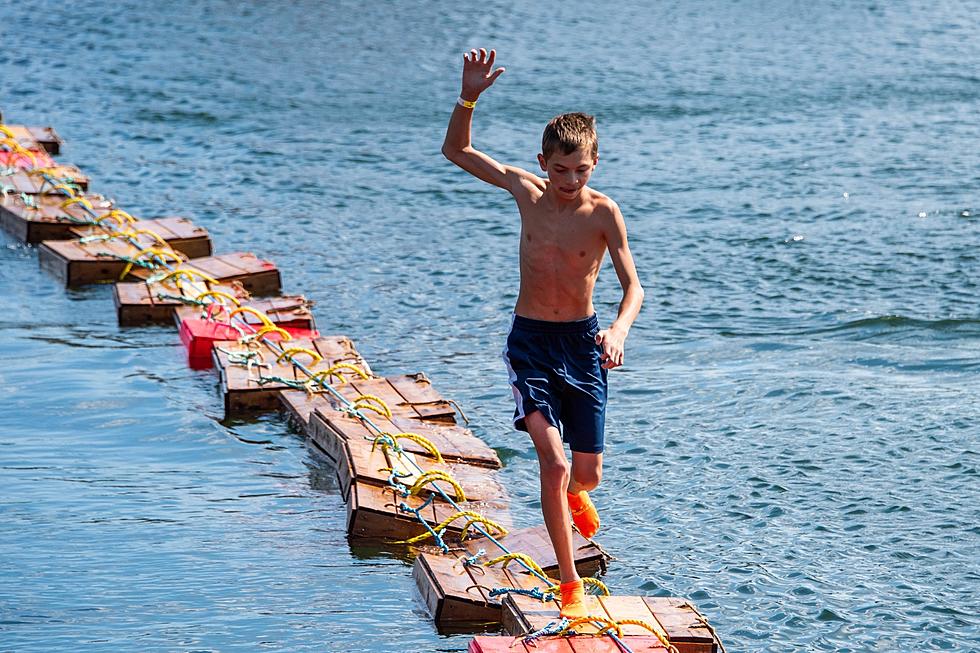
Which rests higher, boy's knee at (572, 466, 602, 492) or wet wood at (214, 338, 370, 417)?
boy's knee at (572, 466, 602, 492)

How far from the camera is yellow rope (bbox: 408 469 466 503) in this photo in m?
6.92

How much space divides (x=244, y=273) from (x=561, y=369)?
607 centimetres

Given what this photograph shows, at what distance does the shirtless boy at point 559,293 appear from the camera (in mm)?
5445

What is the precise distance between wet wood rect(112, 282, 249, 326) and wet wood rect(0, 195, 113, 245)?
2265mm

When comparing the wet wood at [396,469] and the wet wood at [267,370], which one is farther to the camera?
the wet wood at [267,370]

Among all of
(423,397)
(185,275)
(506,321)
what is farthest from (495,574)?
(185,275)

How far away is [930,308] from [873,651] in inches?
203

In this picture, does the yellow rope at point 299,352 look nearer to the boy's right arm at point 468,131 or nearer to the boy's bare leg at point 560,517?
the boy's right arm at point 468,131

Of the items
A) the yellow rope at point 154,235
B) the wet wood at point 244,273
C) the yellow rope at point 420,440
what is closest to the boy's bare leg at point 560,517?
the yellow rope at point 420,440

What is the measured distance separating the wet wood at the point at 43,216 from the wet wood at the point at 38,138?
268 cm

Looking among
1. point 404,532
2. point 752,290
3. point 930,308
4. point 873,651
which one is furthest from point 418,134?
point 873,651

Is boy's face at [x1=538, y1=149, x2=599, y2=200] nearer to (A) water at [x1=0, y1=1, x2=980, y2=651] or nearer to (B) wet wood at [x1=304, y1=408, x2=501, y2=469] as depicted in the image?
(A) water at [x1=0, y1=1, x2=980, y2=651]

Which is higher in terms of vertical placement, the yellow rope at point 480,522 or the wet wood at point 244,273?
the wet wood at point 244,273

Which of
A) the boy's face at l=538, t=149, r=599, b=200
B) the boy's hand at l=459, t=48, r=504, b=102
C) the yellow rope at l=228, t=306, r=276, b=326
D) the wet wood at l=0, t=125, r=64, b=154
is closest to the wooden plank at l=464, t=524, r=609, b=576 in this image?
the boy's face at l=538, t=149, r=599, b=200
